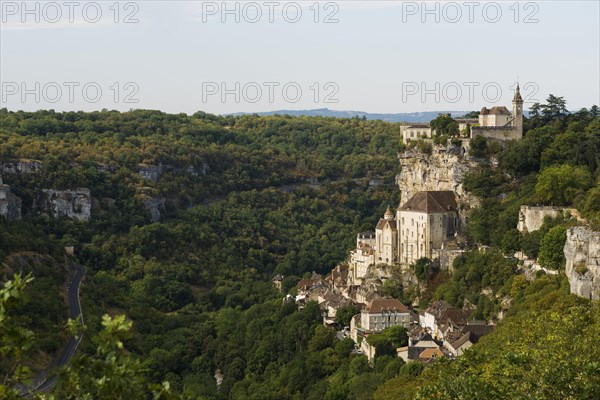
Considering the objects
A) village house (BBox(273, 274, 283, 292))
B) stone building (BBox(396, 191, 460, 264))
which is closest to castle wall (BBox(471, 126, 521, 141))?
stone building (BBox(396, 191, 460, 264))

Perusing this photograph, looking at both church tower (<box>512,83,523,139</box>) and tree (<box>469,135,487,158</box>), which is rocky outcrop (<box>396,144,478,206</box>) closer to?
tree (<box>469,135,487,158</box>)

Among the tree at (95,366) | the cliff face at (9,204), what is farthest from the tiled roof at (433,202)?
the tree at (95,366)

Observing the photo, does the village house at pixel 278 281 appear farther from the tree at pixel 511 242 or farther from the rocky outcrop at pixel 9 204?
the tree at pixel 511 242

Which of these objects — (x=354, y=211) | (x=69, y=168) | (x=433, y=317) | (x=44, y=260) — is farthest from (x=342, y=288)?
(x=354, y=211)

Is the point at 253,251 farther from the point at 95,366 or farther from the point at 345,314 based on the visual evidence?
the point at 95,366

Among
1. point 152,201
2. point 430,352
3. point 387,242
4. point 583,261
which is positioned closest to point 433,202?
point 387,242

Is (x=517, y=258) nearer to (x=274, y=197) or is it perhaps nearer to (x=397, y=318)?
(x=397, y=318)
